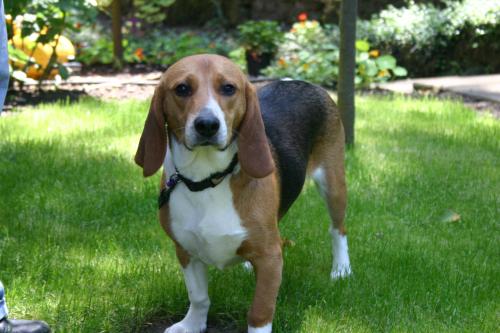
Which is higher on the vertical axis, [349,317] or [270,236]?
[270,236]

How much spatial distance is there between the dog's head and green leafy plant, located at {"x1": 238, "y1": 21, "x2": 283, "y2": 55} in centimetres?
714

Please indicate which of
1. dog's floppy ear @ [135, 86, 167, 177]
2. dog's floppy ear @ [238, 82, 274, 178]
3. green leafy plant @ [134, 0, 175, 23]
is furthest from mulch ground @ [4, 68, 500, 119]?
dog's floppy ear @ [238, 82, 274, 178]

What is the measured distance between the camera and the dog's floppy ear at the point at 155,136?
3207mm

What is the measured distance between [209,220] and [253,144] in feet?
1.20

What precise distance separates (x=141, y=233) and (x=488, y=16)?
7.45m

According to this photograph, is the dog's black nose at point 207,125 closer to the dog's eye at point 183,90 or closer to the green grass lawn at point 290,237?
the dog's eye at point 183,90

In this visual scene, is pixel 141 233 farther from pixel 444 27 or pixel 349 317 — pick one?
pixel 444 27

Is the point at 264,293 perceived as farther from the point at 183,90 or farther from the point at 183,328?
the point at 183,90

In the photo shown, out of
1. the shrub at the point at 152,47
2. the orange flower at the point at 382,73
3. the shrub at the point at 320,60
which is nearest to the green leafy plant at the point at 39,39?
the shrub at the point at 152,47

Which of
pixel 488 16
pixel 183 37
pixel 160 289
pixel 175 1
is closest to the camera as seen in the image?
pixel 160 289

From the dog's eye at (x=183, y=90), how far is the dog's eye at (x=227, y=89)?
132 millimetres

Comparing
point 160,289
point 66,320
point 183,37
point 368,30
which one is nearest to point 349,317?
point 160,289

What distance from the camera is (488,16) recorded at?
34.4 feet

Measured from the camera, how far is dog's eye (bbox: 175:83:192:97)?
3088 millimetres
